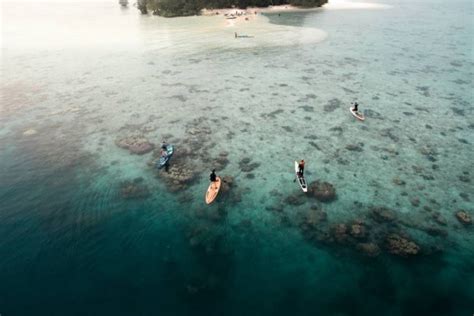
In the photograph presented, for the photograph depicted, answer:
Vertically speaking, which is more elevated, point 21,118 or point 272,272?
point 21,118

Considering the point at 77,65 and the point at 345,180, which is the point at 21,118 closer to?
the point at 77,65

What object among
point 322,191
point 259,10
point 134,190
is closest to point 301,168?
point 322,191

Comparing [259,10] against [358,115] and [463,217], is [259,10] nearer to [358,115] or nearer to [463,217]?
[358,115]

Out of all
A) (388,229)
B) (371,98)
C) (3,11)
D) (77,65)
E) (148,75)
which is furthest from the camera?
(3,11)

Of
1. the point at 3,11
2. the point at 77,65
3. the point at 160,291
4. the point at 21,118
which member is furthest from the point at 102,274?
the point at 3,11

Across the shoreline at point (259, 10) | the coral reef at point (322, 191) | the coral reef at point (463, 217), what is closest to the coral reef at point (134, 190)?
the coral reef at point (322, 191)

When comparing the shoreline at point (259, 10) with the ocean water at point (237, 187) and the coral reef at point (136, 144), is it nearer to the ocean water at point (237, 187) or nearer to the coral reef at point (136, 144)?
the ocean water at point (237, 187)
